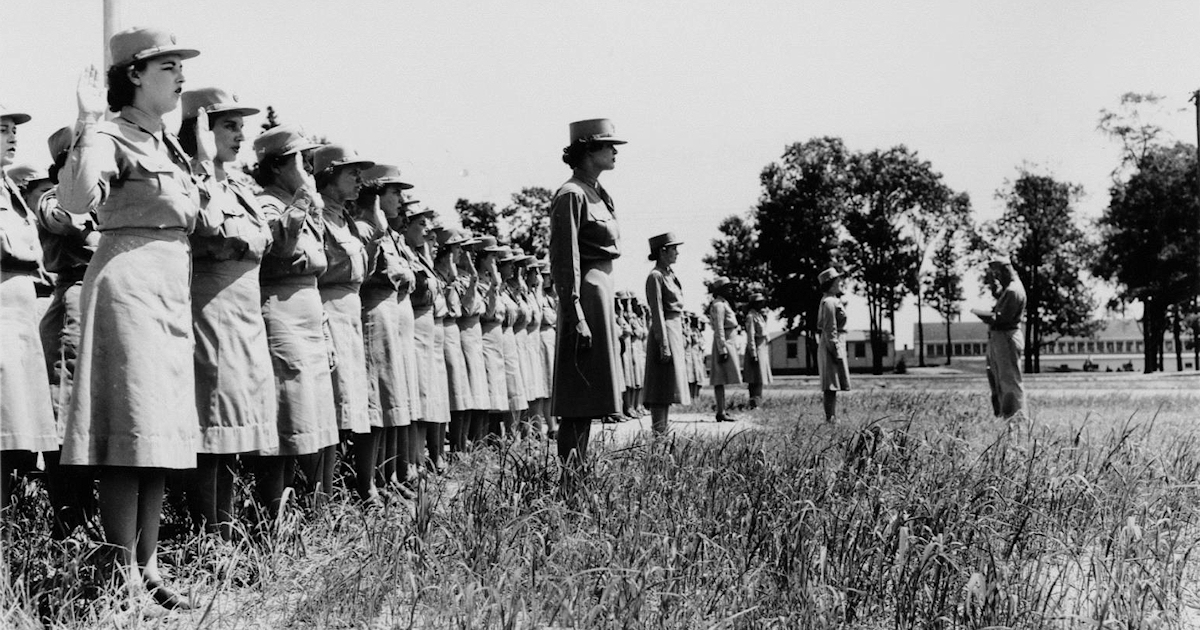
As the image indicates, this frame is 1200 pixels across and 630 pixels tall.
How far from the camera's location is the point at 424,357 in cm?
904

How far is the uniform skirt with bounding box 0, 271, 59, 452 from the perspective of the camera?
5.65 metres

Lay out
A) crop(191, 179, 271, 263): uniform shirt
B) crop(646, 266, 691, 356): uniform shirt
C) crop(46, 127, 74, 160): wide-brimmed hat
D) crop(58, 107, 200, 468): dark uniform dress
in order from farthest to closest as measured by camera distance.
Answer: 1. crop(646, 266, 691, 356): uniform shirt
2. crop(46, 127, 74, 160): wide-brimmed hat
3. crop(191, 179, 271, 263): uniform shirt
4. crop(58, 107, 200, 468): dark uniform dress

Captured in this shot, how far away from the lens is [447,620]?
4160 millimetres

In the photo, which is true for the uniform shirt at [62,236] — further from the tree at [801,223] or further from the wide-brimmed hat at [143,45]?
the tree at [801,223]

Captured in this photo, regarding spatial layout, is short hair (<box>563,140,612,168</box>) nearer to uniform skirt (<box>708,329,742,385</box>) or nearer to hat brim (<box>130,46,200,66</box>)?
hat brim (<box>130,46,200,66</box>)

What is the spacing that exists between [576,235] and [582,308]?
1.40 feet

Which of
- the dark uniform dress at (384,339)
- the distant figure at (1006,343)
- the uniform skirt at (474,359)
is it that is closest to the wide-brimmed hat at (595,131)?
the dark uniform dress at (384,339)

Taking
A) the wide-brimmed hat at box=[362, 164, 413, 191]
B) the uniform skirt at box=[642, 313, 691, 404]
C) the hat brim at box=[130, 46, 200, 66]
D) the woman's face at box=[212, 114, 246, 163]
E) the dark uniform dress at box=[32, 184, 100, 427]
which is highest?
the wide-brimmed hat at box=[362, 164, 413, 191]

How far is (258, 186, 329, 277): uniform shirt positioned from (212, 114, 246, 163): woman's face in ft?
1.13

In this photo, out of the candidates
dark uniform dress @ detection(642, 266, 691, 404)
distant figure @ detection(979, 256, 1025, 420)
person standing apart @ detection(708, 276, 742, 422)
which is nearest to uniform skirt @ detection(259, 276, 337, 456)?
dark uniform dress @ detection(642, 266, 691, 404)

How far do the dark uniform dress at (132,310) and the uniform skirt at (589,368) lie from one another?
2.56 m

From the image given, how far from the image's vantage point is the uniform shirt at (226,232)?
501 centimetres

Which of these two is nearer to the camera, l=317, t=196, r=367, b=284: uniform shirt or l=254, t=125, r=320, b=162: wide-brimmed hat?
l=254, t=125, r=320, b=162: wide-brimmed hat

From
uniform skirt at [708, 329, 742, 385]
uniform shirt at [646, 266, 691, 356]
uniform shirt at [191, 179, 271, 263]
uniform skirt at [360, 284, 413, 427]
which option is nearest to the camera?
uniform shirt at [191, 179, 271, 263]
